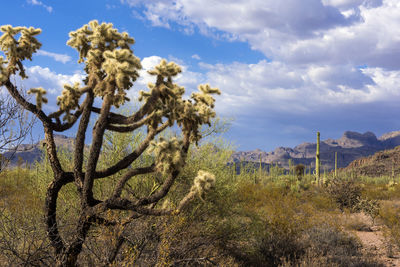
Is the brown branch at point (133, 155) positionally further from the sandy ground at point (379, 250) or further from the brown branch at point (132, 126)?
the sandy ground at point (379, 250)

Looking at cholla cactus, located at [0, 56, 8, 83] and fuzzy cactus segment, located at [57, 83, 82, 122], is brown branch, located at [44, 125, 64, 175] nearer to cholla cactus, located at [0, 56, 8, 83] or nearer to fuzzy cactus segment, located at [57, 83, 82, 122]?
fuzzy cactus segment, located at [57, 83, 82, 122]

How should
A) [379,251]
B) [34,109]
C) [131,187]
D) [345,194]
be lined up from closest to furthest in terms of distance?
[34,109] → [131,187] → [379,251] → [345,194]

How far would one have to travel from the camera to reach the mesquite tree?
14.2 ft

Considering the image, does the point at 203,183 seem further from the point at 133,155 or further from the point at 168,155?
the point at 133,155

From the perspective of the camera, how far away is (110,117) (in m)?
4.54

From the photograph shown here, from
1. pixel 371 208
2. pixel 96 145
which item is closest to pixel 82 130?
pixel 96 145

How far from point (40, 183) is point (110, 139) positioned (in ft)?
10.3

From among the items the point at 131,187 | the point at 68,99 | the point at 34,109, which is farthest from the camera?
the point at 131,187

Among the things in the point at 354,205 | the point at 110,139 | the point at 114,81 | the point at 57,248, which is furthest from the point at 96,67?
the point at 354,205

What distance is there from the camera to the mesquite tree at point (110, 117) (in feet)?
14.2

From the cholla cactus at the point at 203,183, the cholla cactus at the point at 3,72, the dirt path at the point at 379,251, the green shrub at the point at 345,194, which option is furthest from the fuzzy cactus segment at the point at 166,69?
the green shrub at the point at 345,194

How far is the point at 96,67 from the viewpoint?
4680 millimetres

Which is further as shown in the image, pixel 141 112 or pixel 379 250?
pixel 379 250

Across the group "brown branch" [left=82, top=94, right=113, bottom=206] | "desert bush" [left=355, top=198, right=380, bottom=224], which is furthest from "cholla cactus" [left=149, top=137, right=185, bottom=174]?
"desert bush" [left=355, top=198, right=380, bottom=224]
